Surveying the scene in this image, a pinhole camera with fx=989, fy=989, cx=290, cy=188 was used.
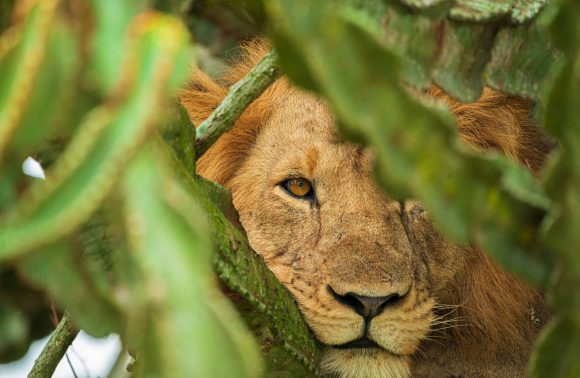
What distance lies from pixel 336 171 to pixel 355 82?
1.89 metres

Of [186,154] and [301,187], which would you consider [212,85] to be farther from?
[186,154]

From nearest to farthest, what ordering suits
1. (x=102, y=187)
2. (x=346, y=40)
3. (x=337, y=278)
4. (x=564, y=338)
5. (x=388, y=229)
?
(x=102, y=187) → (x=346, y=40) → (x=564, y=338) → (x=337, y=278) → (x=388, y=229)

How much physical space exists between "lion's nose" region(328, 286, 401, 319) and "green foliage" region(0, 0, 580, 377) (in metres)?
1.05

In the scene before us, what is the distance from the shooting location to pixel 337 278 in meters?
2.53

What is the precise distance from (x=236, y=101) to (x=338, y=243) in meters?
1.05

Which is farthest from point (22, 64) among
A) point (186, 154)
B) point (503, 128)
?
point (503, 128)

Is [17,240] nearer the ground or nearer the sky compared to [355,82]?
nearer the ground

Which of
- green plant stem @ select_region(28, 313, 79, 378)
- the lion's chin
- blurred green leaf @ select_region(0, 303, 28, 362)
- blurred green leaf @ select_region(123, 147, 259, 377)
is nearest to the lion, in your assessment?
the lion's chin

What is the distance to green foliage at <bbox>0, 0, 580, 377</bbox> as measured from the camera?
0.84 metres

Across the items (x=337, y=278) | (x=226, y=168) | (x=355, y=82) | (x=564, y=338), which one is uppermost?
(x=355, y=82)

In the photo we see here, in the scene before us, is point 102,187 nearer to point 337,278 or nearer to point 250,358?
point 250,358

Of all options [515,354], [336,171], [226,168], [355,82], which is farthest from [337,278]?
[355,82]

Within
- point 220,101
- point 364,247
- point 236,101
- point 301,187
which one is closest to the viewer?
point 236,101

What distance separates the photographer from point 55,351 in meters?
2.26
